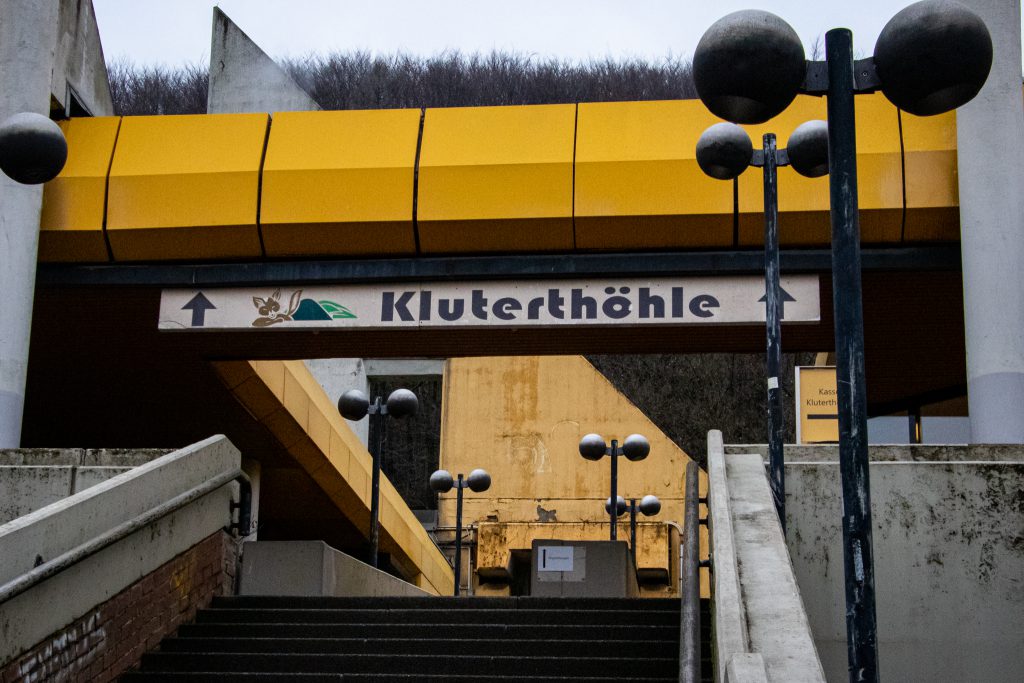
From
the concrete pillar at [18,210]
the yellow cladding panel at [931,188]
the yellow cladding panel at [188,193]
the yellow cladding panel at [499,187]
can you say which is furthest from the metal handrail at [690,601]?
the concrete pillar at [18,210]

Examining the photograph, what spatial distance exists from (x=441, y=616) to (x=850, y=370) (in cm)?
550

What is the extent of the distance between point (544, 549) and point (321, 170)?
22.1 feet

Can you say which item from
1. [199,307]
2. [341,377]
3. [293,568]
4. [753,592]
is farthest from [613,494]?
[341,377]

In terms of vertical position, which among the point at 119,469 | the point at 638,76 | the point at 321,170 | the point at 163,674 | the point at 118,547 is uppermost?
the point at 638,76

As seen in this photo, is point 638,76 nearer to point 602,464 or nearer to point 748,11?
point 602,464

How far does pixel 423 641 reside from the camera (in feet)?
33.7

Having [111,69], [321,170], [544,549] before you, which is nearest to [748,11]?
[321,170]

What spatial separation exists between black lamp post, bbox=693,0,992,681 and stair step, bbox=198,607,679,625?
15.0ft

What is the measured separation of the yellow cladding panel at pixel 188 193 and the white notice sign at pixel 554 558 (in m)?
6.34

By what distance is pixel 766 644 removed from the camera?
22.7 feet

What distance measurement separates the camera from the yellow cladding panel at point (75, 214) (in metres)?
16.6

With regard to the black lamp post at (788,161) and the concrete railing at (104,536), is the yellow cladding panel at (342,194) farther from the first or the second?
the black lamp post at (788,161)

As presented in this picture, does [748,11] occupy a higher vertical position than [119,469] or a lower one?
higher

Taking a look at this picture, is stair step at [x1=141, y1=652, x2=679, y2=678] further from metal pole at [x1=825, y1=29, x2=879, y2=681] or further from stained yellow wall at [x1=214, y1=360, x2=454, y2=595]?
stained yellow wall at [x1=214, y1=360, x2=454, y2=595]
